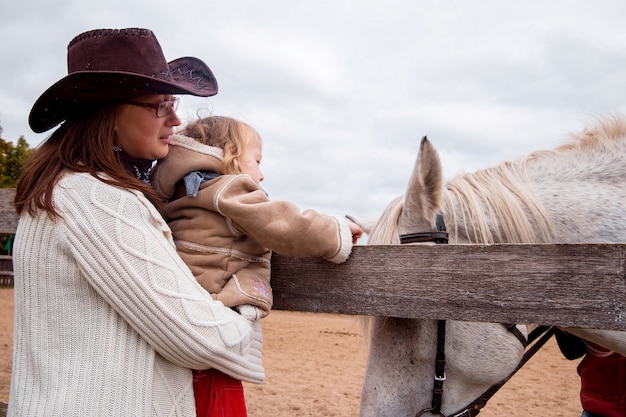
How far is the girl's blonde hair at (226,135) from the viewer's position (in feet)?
6.41

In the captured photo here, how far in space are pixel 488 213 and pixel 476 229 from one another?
0.32ft

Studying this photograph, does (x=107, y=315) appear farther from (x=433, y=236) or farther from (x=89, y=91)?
(x=433, y=236)

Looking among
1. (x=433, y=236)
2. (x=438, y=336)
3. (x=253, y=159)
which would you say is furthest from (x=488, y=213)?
(x=253, y=159)

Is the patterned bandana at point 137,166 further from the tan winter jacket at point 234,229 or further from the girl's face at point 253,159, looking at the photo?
the girl's face at point 253,159

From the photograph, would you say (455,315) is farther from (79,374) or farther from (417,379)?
(79,374)

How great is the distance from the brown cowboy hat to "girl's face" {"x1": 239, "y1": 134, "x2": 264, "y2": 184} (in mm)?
370

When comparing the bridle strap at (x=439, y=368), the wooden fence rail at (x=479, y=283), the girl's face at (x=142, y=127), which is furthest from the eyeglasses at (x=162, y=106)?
the bridle strap at (x=439, y=368)

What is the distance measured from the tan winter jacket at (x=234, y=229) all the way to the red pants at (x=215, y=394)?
0.81 feet

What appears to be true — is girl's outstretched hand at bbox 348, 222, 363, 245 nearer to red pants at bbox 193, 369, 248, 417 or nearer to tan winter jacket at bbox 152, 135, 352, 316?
tan winter jacket at bbox 152, 135, 352, 316

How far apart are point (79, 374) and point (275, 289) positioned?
729 mm

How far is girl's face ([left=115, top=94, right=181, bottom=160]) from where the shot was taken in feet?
5.63

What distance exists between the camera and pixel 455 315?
63.7 inches

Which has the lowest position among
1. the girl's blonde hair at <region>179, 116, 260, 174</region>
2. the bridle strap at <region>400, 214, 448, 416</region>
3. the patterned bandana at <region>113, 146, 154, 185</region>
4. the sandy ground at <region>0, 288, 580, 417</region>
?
the sandy ground at <region>0, 288, 580, 417</region>

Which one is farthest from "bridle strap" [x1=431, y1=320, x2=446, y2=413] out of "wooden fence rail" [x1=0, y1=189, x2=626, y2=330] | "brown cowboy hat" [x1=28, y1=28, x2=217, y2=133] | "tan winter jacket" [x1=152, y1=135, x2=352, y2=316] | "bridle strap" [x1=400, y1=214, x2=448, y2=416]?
"brown cowboy hat" [x1=28, y1=28, x2=217, y2=133]
